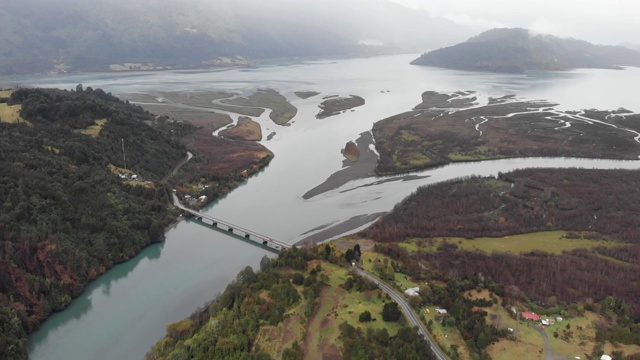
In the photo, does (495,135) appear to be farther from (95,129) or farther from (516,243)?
(95,129)

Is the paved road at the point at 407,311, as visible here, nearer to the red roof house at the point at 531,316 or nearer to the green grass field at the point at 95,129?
the red roof house at the point at 531,316

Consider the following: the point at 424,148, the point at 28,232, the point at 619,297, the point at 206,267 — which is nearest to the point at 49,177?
the point at 28,232

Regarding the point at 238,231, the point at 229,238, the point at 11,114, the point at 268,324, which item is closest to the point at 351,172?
the point at 238,231

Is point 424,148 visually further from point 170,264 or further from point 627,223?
point 170,264

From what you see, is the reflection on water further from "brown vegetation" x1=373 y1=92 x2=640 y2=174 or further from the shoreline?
"brown vegetation" x1=373 y1=92 x2=640 y2=174

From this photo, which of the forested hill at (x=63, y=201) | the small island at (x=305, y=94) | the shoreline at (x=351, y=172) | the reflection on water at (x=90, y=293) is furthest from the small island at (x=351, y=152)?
the small island at (x=305, y=94)

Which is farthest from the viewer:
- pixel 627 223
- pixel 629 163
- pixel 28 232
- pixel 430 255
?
pixel 629 163
